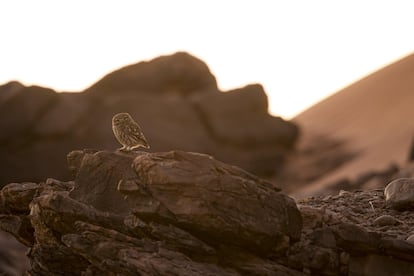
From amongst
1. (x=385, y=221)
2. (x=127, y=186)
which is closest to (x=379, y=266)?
(x=385, y=221)

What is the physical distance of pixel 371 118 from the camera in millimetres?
100500

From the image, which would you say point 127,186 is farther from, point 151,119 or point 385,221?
point 151,119

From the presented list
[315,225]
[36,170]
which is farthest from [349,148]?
[315,225]

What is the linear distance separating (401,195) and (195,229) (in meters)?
6.60

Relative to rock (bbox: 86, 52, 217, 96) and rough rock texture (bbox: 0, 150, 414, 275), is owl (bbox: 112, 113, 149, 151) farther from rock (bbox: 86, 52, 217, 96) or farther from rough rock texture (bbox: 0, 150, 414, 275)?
rock (bbox: 86, 52, 217, 96)

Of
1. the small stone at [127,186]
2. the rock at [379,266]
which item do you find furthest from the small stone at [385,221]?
the small stone at [127,186]

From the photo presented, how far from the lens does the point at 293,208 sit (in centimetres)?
1658

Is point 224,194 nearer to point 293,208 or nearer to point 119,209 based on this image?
point 293,208

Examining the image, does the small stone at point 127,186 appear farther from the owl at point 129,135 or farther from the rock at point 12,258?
the rock at point 12,258

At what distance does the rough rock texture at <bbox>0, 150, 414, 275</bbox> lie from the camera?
51.5 ft

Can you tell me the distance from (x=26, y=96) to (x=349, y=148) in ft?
121

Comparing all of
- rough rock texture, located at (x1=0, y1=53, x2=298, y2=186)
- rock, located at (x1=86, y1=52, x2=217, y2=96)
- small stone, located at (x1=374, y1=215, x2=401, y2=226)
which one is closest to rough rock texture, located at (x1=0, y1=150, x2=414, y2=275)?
small stone, located at (x1=374, y1=215, x2=401, y2=226)

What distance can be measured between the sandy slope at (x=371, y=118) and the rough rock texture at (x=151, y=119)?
296 inches

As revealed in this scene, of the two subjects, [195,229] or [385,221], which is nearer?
[195,229]
